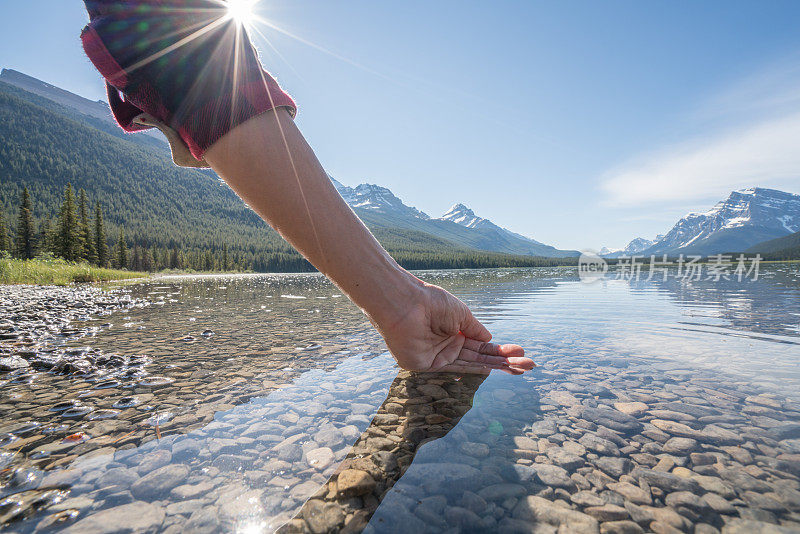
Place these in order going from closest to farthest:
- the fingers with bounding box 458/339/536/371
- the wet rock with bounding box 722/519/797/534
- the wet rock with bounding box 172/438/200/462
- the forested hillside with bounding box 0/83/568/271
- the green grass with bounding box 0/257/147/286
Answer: the wet rock with bounding box 722/519/797/534, the wet rock with bounding box 172/438/200/462, the fingers with bounding box 458/339/536/371, the green grass with bounding box 0/257/147/286, the forested hillside with bounding box 0/83/568/271

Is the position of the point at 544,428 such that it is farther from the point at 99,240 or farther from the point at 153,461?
the point at 99,240

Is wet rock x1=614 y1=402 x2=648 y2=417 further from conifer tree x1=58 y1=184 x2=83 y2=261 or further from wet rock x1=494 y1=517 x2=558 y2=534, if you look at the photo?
conifer tree x1=58 y1=184 x2=83 y2=261

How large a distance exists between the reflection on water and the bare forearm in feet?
2.64

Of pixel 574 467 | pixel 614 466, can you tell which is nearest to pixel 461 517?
pixel 574 467

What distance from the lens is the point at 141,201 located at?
521 ft

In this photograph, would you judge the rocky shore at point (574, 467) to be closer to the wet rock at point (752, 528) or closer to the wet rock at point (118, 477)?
the wet rock at point (752, 528)

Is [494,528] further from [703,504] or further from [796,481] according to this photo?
[796,481]

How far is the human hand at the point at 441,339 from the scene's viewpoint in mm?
2184

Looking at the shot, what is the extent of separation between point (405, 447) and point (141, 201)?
19901cm

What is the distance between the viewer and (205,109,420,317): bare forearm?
4.86ft

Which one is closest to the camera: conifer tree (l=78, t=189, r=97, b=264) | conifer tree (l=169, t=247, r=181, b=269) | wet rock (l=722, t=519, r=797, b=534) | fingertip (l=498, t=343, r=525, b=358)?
wet rock (l=722, t=519, r=797, b=534)

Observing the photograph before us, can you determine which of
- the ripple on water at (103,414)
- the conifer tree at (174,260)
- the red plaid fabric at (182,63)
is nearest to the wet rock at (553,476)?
the red plaid fabric at (182,63)

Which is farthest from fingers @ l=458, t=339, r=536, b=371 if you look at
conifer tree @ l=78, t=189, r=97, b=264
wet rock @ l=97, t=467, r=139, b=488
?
conifer tree @ l=78, t=189, r=97, b=264

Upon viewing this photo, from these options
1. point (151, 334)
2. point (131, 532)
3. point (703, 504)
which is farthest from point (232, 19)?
point (151, 334)
